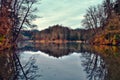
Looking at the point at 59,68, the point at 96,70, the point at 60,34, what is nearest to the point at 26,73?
the point at 59,68

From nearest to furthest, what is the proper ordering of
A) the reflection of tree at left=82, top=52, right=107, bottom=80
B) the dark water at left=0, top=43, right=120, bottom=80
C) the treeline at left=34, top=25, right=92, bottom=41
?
the dark water at left=0, top=43, right=120, bottom=80, the reflection of tree at left=82, top=52, right=107, bottom=80, the treeline at left=34, top=25, right=92, bottom=41

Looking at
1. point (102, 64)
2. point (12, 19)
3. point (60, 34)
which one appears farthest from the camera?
point (60, 34)

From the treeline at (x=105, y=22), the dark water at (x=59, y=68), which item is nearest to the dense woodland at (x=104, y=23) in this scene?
the treeline at (x=105, y=22)

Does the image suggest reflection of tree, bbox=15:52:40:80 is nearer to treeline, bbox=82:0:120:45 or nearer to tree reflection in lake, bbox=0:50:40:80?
tree reflection in lake, bbox=0:50:40:80

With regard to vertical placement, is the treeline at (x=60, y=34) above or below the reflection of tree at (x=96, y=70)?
below

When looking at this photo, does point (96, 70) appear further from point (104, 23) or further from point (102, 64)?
point (104, 23)

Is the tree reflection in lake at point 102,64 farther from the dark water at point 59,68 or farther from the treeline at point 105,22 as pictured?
the treeline at point 105,22

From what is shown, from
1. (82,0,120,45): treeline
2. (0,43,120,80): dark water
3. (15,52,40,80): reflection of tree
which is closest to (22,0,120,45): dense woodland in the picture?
(82,0,120,45): treeline

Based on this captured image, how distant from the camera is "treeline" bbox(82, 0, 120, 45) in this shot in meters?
64.2

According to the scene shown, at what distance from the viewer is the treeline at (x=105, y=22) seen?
6419 cm

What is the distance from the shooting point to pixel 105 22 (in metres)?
78.2

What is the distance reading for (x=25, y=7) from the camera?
41969 millimetres

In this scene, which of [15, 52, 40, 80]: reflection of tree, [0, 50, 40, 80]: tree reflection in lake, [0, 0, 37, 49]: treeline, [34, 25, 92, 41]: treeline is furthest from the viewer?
[34, 25, 92, 41]: treeline

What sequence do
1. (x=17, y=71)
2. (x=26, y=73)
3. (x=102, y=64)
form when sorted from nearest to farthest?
(x=26, y=73) → (x=17, y=71) → (x=102, y=64)
